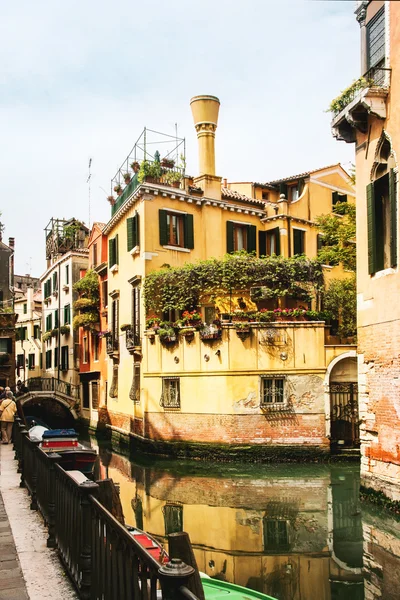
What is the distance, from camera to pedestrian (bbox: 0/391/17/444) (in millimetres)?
15539

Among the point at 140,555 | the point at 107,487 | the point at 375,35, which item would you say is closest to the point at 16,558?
the point at 107,487

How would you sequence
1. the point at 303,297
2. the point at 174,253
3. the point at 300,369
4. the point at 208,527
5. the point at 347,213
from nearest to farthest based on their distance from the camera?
the point at 208,527, the point at 300,369, the point at 303,297, the point at 347,213, the point at 174,253

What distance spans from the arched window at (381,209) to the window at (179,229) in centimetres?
1130

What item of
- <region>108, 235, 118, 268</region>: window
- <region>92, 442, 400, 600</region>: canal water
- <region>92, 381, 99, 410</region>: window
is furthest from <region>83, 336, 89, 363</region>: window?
<region>92, 442, 400, 600</region>: canal water

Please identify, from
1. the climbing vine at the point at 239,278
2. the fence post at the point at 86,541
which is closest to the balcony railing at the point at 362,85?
the climbing vine at the point at 239,278

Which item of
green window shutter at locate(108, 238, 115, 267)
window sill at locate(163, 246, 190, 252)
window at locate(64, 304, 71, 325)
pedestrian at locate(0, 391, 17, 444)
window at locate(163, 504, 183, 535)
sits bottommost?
window at locate(163, 504, 183, 535)

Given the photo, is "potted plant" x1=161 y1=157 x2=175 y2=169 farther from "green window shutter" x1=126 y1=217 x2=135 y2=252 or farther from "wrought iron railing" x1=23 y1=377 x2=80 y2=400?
"wrought iron railing" x1=23 y1=377 x2=80 y2=400

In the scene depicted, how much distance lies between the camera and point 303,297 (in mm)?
18891

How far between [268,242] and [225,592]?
19.4 metres

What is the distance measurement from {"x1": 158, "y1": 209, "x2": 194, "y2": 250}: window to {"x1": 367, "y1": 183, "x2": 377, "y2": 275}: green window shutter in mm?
11212

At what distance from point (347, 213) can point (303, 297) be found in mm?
3771

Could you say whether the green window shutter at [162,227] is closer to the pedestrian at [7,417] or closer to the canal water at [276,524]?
the canal water at [276,524]

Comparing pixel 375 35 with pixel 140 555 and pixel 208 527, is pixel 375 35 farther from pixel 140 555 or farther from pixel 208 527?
pixel 140 555

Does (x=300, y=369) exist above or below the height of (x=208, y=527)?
above
